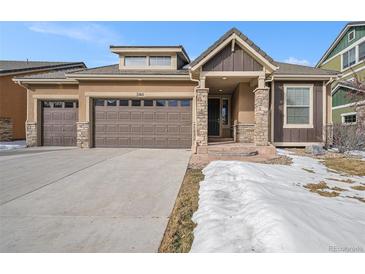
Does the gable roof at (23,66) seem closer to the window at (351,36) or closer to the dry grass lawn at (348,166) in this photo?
the dry grass lawn at (348,166)

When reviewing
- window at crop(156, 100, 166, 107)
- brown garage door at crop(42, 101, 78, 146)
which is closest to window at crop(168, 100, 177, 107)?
window at crop(156, 100, 166, 107)

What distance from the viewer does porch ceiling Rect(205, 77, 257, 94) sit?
399 inches

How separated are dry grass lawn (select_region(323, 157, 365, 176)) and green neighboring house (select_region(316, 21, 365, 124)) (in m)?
11.1

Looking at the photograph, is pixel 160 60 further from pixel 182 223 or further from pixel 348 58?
pixel 348 58

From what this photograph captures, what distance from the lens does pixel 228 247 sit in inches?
106

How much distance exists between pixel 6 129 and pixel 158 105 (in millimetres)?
11681

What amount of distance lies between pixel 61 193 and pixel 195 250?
3.41 metres

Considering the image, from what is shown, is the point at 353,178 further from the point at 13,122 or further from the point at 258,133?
the point at 13,122

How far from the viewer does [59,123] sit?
13.0 metres

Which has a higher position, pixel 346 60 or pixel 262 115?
pixel 346 60

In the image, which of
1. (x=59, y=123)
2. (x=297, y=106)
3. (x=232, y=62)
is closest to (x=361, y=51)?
(x=297, y=106)

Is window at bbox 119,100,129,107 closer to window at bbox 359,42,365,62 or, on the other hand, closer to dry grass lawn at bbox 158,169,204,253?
dry grass lawn at bbox 158,169,204,253

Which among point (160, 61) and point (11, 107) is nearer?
point (160, 61)

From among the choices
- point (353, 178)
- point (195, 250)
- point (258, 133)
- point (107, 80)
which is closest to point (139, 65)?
point (107, 80)
